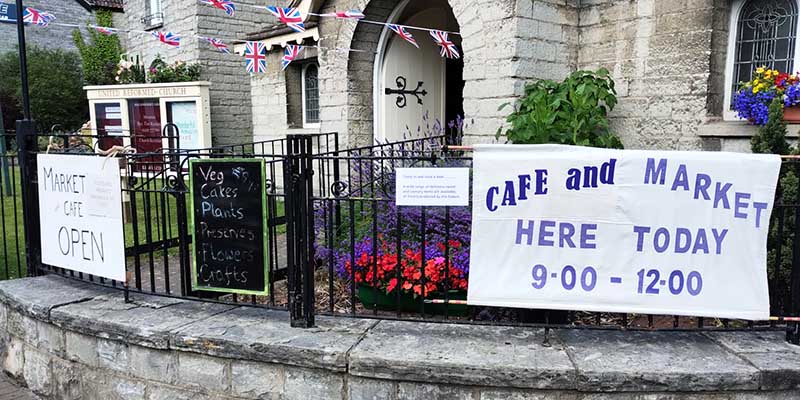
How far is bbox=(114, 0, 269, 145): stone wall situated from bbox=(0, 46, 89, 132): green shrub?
6.77 metres

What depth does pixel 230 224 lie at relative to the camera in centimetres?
350

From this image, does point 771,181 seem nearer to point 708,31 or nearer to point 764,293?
point 764,293

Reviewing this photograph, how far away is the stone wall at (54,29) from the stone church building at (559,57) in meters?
16.9

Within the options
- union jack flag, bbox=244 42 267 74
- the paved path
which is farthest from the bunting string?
the paved path

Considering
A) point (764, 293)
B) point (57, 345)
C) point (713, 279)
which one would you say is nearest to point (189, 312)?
point (57, 345)

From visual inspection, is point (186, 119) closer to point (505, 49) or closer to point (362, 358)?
point (505, 49)

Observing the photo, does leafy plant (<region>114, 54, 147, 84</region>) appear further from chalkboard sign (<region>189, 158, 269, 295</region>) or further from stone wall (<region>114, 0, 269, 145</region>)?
chalkboard sign (<region>189, 158, 269, 295</region>)

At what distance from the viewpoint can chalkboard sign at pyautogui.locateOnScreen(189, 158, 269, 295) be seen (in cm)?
342

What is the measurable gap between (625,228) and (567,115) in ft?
8.31

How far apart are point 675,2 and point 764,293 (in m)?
3.46

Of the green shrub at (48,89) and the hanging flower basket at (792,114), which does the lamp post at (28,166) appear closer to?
the hanging flower basket at (792,114)

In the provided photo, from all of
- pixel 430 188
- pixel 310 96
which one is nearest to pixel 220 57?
pixel 310 96

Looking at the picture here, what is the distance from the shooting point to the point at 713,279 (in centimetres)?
302

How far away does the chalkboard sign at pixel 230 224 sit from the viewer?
342 cm
